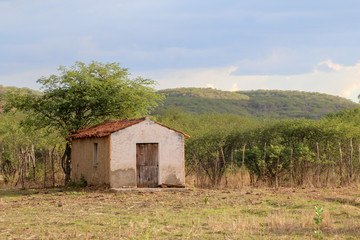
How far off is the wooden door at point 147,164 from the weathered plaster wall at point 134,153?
0.19 m

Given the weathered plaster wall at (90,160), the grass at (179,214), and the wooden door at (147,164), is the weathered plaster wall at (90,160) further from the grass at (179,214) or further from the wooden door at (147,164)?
the wooden door at (147,164)

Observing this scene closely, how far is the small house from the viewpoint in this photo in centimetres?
1912

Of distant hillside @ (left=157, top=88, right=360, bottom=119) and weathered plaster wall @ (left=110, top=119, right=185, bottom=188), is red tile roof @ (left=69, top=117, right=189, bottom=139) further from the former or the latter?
distant hillside @ (left=157, top=88, right=360, bottom=119)

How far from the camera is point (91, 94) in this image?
21469 millimetres

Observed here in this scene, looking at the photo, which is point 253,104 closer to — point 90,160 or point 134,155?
point 90,160

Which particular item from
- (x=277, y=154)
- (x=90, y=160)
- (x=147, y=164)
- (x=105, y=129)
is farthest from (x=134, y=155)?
(x=277, y=154)

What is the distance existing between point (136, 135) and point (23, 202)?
5.41 meters

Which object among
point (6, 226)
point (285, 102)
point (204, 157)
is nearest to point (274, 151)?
point (204, 157)

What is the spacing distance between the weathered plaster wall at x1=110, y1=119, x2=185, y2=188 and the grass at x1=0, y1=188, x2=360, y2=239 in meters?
1.05

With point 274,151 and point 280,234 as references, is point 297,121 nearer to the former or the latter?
point 274,151

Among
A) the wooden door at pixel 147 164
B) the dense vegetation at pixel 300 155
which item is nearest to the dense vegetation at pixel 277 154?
the dense vegetation at pixel 300 155

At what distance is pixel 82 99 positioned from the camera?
70.6ft

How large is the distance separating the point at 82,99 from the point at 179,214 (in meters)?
10.3

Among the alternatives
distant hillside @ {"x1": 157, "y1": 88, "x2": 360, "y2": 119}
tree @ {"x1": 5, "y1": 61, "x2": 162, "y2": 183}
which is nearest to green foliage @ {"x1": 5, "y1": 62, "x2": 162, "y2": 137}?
tree @ {"x1": 5, "y1": 61, "x2": 162, "y2": 183}
